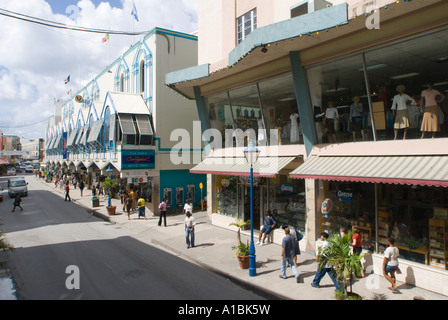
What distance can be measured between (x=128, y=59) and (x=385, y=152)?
22.7 m

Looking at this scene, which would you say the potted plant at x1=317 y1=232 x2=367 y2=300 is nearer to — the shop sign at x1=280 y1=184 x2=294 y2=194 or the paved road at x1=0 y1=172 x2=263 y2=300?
the paved road at x1=0 y1=172 x2=263 y2=300

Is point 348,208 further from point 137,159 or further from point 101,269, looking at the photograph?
point 137,159

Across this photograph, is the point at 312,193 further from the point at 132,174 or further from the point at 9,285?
the point at 132,174

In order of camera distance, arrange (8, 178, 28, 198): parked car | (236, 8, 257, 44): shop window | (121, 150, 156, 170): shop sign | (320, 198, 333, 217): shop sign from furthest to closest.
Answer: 1. (8, 178, 28, 198): parked car
2. (121, 150, 156, 170): shop sign
3. (236, 8, 257, 44): shop window
4. (320, 198, 333, 217): shop sign

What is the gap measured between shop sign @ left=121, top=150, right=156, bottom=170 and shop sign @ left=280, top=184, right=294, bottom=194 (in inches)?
442

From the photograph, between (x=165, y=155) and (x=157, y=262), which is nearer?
(x=157, y=262)

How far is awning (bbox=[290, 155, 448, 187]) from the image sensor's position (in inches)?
313

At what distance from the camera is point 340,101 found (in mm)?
11492

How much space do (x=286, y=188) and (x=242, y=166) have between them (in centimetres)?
239

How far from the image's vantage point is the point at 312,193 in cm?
1209

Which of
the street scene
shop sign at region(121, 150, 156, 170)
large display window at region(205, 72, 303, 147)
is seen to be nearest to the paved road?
the street scene

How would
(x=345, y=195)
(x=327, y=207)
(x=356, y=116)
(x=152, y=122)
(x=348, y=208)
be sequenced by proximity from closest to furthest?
(x=356, y=116), (x=348, y=208), (x=345, y=195), (x=327, y=207), (x=152, y=122)

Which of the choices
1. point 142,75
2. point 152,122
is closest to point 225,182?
point 152,122
